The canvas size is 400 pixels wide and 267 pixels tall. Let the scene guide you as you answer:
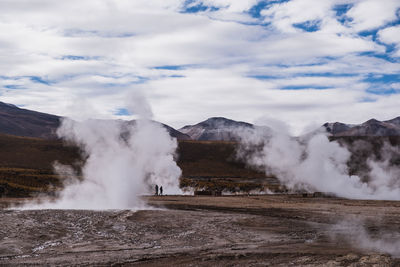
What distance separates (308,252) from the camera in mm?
15875

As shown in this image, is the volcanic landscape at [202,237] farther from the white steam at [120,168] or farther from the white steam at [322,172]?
the white steam at [322,172]

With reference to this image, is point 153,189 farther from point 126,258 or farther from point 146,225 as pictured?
point 126,258

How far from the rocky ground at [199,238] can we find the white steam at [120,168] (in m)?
8.15

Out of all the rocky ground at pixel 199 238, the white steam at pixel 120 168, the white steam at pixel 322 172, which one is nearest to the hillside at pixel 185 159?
Answer: the white steam at pixel 322 172

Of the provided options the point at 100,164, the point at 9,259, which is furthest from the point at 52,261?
the point at 100,164

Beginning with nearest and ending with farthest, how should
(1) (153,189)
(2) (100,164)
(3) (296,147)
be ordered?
1. (2) (100,164)
2. (1) (153,189)
3. (3) (296,147)

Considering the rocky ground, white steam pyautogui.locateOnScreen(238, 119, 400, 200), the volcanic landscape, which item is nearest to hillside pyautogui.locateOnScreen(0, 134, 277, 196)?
white steam pyautogui.locateOnScreen(238, 119, 400, 200)

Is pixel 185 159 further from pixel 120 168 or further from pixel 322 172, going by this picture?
pixel 120 168

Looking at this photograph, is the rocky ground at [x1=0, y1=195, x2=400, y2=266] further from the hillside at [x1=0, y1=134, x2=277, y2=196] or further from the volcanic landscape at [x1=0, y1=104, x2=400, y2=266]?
the hillside at [x1=0, y1=134, x2=277, y2=196]

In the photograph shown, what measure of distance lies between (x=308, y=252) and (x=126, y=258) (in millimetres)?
5851

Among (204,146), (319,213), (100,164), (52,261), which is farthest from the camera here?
(204,146)

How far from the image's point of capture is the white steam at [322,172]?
4994cm

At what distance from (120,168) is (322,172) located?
81.1ft

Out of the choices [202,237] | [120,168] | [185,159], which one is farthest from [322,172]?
[185,159]
